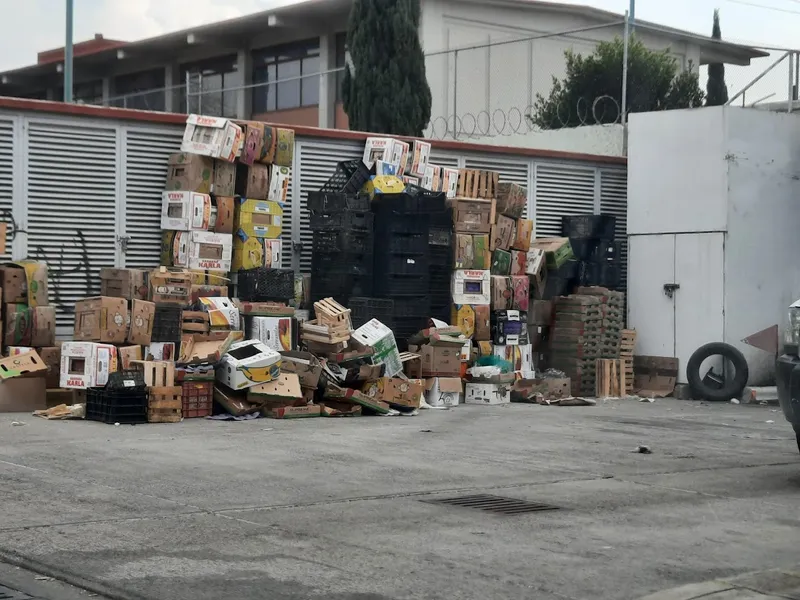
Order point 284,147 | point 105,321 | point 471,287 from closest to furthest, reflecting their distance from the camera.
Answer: point 105,321 < point 284,147 < point 471,287

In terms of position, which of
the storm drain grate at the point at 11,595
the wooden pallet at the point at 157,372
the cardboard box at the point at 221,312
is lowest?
the storm drain grate at the point at 11,595

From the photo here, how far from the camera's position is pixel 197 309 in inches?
656

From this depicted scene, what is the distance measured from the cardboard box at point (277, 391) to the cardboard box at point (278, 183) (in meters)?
3.76

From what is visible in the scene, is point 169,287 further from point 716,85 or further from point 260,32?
point 716,85

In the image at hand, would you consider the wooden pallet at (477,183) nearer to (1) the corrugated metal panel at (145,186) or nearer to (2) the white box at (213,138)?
(2) the white box at (213,138)

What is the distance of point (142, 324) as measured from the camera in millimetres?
15781

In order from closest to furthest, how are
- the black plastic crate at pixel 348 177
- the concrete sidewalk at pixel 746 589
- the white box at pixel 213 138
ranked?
the concrete sidewalk at pixel 746 589 < the white box at pixel 213 138 < the black plastic crate at pixel 348 177

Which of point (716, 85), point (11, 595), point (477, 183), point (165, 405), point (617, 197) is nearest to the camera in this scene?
point (11, 595)

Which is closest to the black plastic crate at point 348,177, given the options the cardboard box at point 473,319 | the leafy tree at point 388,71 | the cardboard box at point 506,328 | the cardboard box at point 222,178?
the cardboard box at point 222,178

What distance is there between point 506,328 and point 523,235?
1.82 meters

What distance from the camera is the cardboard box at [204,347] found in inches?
614

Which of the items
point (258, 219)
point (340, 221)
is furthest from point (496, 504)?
point (258, 219)

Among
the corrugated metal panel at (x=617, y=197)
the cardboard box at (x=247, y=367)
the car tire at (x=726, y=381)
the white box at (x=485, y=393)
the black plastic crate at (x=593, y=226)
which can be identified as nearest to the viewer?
the cardboard box at (x=247, y=367)

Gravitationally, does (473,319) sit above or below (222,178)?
below
